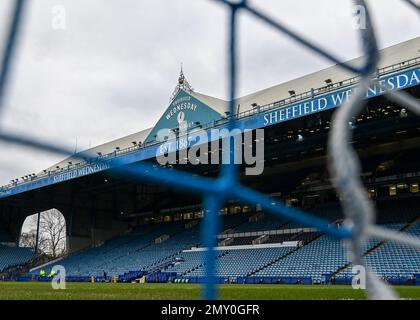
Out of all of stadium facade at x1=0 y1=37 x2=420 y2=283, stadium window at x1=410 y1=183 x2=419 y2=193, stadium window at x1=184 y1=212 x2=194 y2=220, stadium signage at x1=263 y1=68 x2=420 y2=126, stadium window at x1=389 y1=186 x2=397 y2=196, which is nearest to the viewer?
stadium signage at x1=263 y1=68 x2=420 y2=126

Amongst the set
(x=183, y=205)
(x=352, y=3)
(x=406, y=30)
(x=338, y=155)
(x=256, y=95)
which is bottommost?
(x=338, y=155)

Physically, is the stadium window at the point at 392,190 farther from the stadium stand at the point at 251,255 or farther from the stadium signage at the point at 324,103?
the stadium signage at the point at 324,103

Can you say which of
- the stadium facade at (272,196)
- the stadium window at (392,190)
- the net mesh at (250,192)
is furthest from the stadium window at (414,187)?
the net mesh at (250,192)

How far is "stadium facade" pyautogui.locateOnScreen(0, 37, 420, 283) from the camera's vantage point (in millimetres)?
16031

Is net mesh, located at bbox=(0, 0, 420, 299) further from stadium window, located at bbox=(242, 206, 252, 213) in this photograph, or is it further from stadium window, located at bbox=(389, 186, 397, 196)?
stadium window, located at bbox=(242, 206, 252, 213)

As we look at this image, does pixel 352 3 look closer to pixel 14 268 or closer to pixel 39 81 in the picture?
pixel 39 81

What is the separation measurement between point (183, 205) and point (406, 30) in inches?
1081

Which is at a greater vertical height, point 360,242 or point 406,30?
point 406,30

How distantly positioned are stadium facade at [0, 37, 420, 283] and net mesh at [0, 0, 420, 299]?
9.13 metres

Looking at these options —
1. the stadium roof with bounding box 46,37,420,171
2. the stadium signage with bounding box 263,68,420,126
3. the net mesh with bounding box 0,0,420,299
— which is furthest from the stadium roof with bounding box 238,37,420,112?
the net mesh with bounding box 0,0,420,299

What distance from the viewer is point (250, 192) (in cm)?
206

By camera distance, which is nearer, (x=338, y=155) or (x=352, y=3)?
(x=338, y=155)

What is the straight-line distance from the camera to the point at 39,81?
1.99 meters
